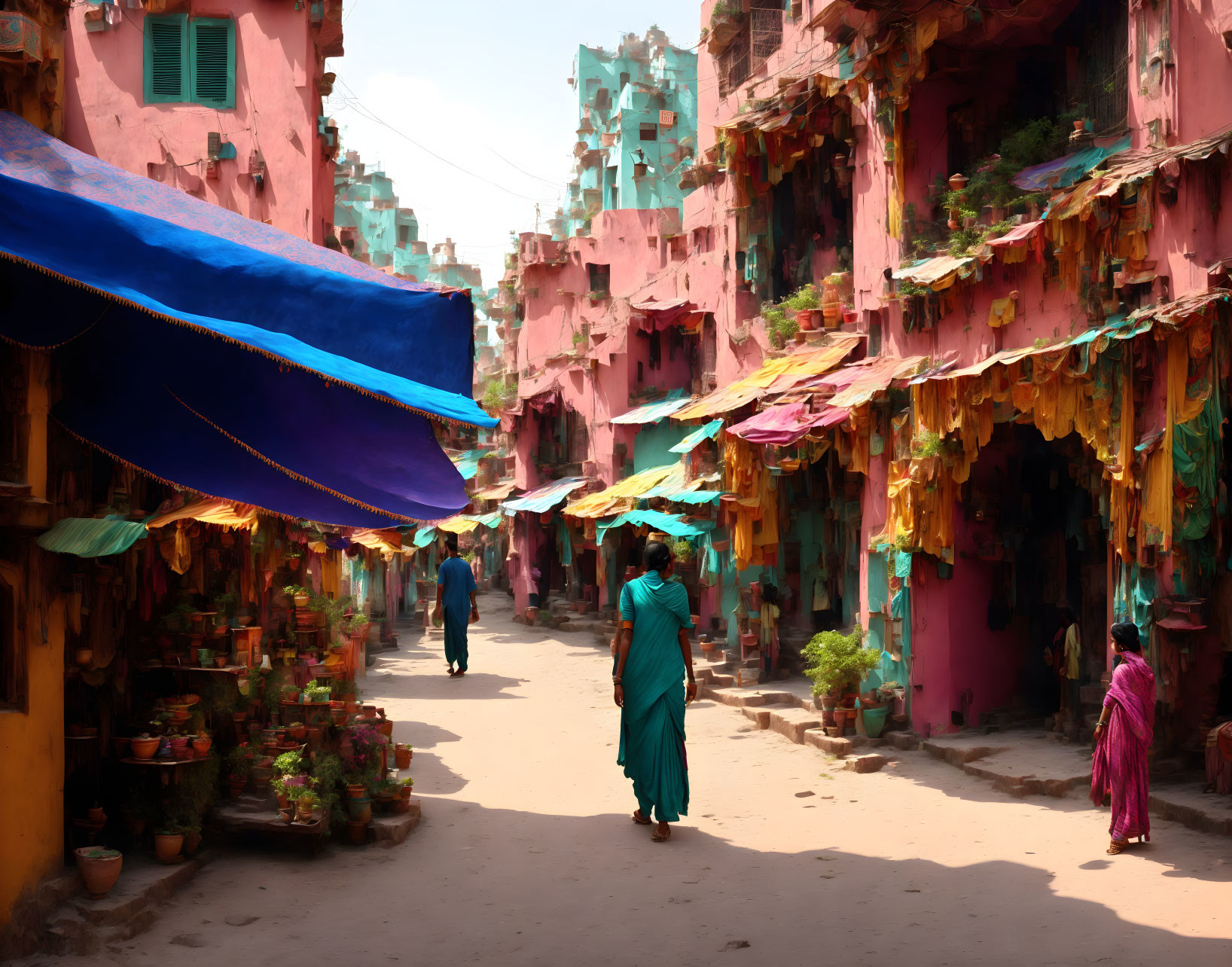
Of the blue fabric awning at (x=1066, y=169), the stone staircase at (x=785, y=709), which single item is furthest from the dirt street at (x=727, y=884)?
the blue fabric awning at (x=1066, y=169)

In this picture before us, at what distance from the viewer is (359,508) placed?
7453 mm

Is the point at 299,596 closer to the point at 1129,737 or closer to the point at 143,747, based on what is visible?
the point at 143,747

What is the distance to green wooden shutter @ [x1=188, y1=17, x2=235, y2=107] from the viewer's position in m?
14.1

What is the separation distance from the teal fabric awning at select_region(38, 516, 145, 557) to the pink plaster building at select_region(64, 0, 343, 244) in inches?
343

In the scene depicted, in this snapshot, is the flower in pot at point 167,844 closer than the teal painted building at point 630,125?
Yes

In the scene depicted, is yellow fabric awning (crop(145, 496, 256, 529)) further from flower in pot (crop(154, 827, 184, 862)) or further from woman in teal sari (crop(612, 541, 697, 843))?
woman in teal sari (crop(612, 541, 697, 843))

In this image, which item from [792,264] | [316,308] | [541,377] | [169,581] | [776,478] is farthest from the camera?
[541,377]

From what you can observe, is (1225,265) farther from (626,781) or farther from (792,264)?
(792,264)

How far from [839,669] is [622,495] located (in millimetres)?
9763

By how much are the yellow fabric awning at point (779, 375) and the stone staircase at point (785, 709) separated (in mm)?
3485

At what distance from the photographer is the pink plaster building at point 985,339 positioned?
8695mm

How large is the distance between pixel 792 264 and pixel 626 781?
360 inches

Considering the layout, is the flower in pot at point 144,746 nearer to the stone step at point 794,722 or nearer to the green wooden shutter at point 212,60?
the stone step at point 794,722

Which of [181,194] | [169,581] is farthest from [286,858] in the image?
[181,194]
